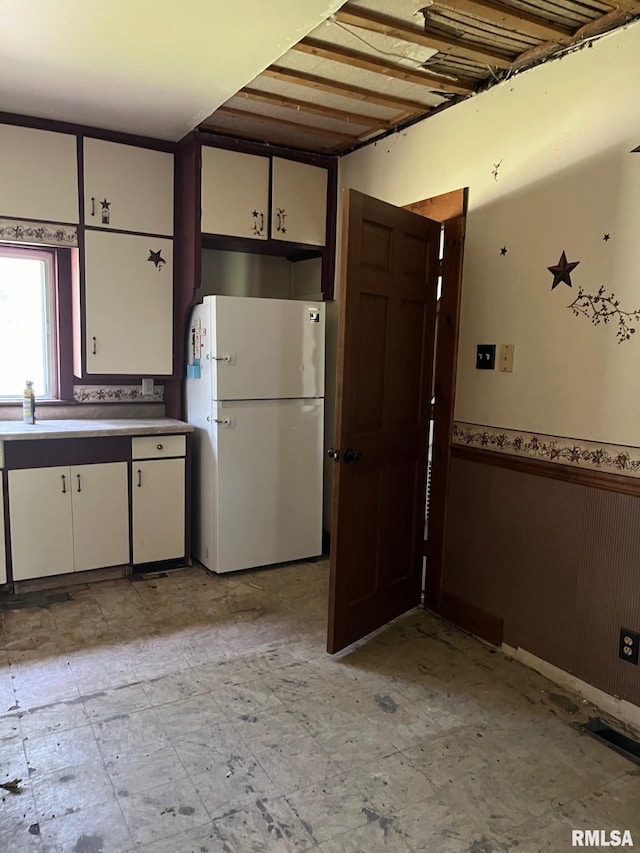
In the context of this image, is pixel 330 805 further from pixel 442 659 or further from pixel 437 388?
pixel 437 388

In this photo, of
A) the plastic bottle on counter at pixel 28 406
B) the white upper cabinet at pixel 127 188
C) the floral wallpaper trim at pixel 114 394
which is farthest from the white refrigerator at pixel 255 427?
the plastic bottle on counter at pixel 28 406

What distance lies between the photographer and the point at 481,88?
2.69m

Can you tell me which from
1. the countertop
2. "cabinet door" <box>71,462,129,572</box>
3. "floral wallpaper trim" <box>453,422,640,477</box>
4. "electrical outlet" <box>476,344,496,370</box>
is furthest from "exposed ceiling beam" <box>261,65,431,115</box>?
"cabinet door" <box>71,462,129,572</box>

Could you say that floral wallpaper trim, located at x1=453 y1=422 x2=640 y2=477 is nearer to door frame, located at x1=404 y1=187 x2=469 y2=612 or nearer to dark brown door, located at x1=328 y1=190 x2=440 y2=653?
door frame, located at x1=404 y1=187 x2=469 y2=612

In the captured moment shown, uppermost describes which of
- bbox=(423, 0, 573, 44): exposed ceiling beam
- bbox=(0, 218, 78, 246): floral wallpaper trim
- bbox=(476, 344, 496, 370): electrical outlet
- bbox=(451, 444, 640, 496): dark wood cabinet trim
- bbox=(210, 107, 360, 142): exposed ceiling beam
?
bbox=(210, 107, 360, 142): exposed ceiling beam

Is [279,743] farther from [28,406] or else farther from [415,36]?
[415,36]

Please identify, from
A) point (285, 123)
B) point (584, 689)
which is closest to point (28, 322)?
point (285, 123)

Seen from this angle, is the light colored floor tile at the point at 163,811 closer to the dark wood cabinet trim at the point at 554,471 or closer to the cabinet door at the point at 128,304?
the dark wood cabinet trim at the point at 554,471

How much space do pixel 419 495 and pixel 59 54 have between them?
8.03 feet

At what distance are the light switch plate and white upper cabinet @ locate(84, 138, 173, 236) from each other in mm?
2098

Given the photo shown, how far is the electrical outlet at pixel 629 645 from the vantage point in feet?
7.08

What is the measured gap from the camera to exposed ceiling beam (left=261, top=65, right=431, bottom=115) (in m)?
2.62

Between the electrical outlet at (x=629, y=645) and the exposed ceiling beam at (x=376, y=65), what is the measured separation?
7.81ft

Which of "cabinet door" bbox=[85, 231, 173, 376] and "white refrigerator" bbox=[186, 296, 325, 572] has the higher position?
"cabinet door" bbox=[85, 231, 173, 376]
